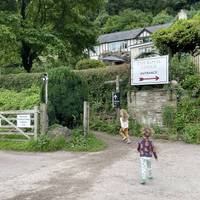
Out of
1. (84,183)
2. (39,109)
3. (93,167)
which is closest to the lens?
(84,183)

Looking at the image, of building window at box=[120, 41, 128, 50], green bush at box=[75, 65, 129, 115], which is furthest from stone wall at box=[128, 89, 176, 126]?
building window at box=[120, 41, 128, 50]

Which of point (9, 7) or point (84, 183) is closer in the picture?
point (84, 183)

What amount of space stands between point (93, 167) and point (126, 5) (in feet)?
306

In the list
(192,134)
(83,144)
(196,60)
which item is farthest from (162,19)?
(83,144)

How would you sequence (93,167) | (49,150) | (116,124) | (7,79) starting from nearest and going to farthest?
(93,167), (49,150), (116,124), (7,79)

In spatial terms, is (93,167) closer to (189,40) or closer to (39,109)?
(39,109)

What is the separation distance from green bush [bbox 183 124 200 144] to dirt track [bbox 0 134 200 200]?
1189 mm

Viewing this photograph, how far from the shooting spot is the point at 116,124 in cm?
2131

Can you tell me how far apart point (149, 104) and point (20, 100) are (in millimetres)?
6257

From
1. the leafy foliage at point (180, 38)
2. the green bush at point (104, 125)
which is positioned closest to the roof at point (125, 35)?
the leafy foliage at point (180, 38)

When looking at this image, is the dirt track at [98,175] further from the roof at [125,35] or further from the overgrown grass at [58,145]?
the roof at [125,35]

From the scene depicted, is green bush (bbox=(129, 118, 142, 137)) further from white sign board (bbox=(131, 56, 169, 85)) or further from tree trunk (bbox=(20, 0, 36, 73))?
tree trunk (bbox=(20, 0, 36, 73))

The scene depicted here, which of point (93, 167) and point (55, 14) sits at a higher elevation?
point (55, 14)

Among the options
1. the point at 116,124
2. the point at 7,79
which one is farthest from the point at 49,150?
the point at 7,79
